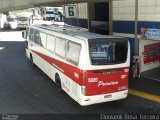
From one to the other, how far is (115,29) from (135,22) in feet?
6.81

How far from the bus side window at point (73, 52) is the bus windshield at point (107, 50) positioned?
0.61 metres

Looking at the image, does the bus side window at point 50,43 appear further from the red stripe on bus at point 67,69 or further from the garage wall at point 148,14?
the garage wall at point 148,14

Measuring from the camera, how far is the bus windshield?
34.6 ft

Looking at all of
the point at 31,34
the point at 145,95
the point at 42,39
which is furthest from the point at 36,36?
the point at 145,95

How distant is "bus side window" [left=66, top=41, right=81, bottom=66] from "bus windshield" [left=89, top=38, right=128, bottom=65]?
61 centimetres

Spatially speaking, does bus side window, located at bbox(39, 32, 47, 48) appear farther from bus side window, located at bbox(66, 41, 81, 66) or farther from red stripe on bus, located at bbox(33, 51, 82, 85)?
bus side window, located at bbox(66, 41, 81, 66)

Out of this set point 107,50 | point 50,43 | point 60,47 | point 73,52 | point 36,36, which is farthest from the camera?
point 36,36

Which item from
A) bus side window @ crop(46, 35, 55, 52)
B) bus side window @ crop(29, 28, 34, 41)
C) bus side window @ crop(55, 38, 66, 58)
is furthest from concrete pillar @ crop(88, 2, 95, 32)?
bus side window @ crop(55, 38, 66, 58)

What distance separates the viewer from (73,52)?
442 inches

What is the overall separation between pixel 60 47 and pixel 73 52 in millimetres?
1705

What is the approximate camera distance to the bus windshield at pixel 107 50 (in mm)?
10539

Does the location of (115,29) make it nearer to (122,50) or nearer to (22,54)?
(122,50)

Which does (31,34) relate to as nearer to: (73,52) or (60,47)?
(60,47)

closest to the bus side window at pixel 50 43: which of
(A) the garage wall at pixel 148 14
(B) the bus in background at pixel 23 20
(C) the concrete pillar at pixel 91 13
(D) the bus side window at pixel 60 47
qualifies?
(D) the bus side window at pixel 60 47
